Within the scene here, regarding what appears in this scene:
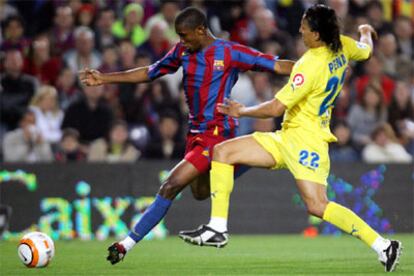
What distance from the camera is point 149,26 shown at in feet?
→ 56.9

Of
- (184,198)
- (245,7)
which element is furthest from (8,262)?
(245,7)

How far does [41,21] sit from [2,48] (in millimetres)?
1190

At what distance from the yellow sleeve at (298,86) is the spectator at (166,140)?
650cm

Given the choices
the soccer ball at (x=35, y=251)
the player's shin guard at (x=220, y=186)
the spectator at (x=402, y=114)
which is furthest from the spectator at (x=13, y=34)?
the player's shin guard at (x=220, y=186)

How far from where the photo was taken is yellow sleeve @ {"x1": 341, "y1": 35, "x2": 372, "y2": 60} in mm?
9445


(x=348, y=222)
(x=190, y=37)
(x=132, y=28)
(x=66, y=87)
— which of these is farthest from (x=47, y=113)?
(x=348, y=222)

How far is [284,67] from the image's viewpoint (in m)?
9.98

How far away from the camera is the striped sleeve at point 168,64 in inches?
403

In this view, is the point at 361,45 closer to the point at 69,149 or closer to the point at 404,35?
the point at 69,149

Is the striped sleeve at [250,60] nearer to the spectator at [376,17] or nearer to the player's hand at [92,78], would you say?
the player's hand at [92,78]

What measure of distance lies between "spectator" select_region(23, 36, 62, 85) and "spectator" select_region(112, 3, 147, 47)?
140 cm

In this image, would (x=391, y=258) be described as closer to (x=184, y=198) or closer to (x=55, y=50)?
(x=184, y=198)

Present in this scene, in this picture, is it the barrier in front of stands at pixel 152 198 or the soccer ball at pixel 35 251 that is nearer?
the soccer ball at pixel 35 251

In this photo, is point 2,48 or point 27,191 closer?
point 27,191
